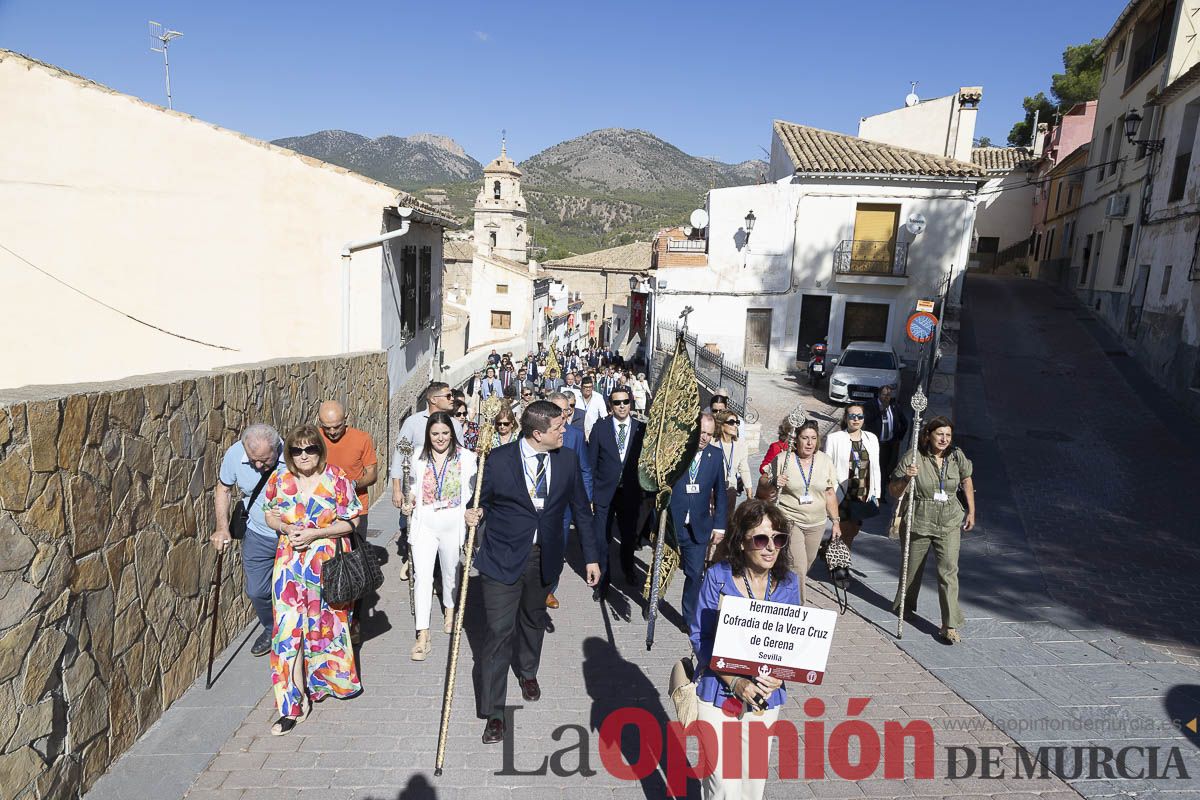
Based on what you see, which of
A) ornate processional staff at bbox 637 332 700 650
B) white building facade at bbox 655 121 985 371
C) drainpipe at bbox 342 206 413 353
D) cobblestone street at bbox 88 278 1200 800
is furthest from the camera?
white building facade at bbox 655 121 985 371

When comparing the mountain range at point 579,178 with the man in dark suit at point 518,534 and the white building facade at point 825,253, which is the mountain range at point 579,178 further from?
the man in dark suit at point 518,534

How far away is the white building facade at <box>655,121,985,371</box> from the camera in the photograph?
68.8 feet

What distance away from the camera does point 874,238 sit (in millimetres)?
21547

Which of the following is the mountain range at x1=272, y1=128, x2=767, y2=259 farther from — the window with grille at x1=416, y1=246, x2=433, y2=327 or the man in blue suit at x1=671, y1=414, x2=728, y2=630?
the man in blue suit at x1=671, y1=414, x2=728, y2=630

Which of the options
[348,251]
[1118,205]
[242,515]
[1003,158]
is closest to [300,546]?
[242,515]

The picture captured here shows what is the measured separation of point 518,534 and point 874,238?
67.0ft

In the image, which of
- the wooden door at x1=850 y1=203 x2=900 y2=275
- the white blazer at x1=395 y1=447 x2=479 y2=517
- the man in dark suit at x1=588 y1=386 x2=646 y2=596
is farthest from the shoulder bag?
the wooden door at x1=850 y1=203 x2=900 y2=275

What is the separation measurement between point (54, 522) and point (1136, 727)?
21.0 feet

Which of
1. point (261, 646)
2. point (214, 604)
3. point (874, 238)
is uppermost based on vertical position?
point (874, 238)

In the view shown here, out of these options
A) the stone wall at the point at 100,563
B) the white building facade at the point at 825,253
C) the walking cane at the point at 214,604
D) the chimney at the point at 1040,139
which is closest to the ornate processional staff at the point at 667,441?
Result: the stone wall at the point at 100,563

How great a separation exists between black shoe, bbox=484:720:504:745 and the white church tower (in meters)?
58.6

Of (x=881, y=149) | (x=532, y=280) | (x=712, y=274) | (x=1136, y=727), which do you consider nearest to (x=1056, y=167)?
(x=881, y=149)

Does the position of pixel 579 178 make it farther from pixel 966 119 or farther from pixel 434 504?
pixel 434 504

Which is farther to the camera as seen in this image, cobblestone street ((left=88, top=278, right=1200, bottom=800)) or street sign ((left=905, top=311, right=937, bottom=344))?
street sign ((left=905, top=311, right=937, bottom=344))
